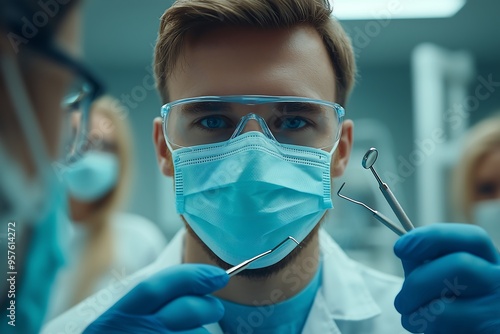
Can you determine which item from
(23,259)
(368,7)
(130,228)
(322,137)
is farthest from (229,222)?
(130,228)

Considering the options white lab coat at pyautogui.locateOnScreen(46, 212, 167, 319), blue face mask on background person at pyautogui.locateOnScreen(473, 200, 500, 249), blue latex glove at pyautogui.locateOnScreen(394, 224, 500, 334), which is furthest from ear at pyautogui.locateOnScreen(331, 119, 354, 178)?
white lab coat at pyautogui.locateOnScreen(46, 212, 167, 319)

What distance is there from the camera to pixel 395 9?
6.48ft

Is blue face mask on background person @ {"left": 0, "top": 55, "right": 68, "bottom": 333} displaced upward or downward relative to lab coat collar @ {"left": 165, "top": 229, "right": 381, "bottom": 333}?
upward

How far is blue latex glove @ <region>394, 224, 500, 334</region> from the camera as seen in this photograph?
856mm

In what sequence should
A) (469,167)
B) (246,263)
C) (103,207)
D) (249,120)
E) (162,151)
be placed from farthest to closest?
(103,207) < (469,167) < (162,151) < (249,120) < (246,263)

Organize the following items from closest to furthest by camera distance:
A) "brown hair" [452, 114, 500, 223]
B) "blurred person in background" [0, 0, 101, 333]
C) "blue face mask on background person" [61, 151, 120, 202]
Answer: "blurred person in background" [0, 0, 101, 333]
"brown hair" [452, 114, 500, 223]
"blue face mask on background person" [61, 151, 120, 202]

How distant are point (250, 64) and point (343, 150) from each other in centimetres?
36

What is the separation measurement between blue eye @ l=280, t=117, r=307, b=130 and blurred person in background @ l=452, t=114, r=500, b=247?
1.23 metres

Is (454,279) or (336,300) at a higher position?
(454,279)

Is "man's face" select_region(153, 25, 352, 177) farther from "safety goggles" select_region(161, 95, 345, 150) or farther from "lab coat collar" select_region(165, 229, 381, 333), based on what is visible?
"lab coat collar" select_region(165, 229, 381, 333)

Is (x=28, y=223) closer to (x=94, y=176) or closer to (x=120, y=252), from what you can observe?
(x=94, y=176)

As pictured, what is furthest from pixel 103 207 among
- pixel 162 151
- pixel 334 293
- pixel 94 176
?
pixel 334 293

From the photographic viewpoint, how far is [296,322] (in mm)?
1142

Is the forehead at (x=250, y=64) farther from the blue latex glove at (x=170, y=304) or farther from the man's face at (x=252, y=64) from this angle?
the blue latex glove at (x=170, y=304)
